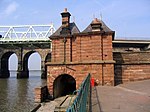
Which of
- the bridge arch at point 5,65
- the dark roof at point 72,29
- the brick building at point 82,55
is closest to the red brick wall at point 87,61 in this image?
the brick building at point 82,55

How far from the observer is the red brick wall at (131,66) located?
1945cm

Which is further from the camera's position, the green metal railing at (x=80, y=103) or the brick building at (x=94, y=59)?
the brick building at (x=94, y=59)

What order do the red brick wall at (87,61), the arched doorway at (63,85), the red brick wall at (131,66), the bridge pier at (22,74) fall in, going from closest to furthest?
the red brick wall at (87,61) < the red brick wall at (131,66) < the arched doorway at (63,85) < the bridge pier at (22,74)

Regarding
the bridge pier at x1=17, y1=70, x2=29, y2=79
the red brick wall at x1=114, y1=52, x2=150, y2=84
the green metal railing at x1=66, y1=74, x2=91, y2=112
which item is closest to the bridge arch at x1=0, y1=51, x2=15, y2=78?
the bridge pier at x1=17, y1=70, x2=29, y2=79

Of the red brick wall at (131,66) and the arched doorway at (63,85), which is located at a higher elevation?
the red brick wall at (131,66)

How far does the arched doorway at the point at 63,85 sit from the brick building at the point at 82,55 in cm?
10

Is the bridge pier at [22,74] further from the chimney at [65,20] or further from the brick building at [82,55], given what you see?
the chimney at [65,20]

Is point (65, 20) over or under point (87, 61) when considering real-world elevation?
over

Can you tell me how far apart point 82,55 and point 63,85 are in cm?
670

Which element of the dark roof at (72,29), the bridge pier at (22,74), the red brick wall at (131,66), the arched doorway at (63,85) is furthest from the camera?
the bridge pier at (22,74)

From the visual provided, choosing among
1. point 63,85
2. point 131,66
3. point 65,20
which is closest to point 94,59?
point 131,66

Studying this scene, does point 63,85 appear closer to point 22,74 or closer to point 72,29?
point 72,29

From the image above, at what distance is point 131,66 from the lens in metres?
19.9

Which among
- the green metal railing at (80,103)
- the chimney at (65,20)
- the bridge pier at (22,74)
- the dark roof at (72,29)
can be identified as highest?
the chimney at (65,20)
